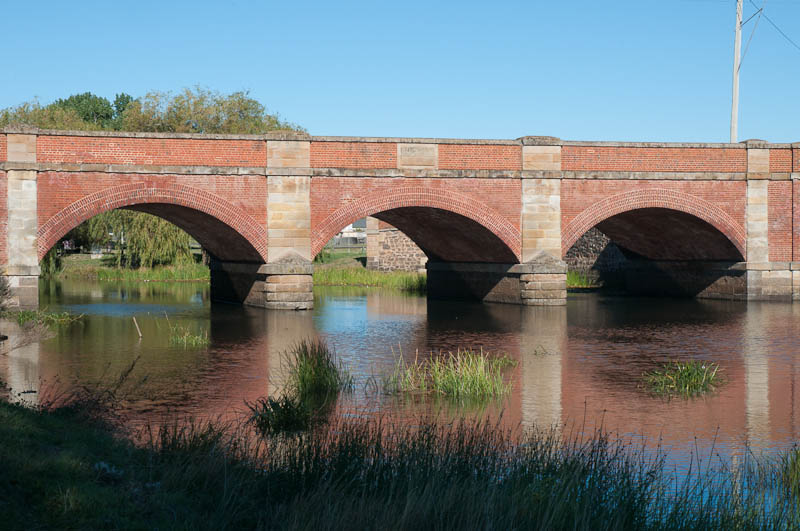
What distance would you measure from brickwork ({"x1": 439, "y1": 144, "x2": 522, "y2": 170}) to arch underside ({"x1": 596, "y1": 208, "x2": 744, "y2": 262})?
5.33 m

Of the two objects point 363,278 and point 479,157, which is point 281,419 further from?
point 363,278

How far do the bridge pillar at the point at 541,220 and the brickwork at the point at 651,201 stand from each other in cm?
38

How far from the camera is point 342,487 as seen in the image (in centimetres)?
665

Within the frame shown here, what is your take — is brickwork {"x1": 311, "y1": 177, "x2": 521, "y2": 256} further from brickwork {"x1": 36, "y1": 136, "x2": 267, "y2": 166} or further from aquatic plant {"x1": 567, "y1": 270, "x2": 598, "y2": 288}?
aquatic plant {"x1": 567, "y1": 270, "x2": 598, "y2": 288}

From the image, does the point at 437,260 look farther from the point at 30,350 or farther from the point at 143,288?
the point at 30,350

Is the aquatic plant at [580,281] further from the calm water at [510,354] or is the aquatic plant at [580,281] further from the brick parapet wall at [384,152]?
the brick parapet wall at [384,152]

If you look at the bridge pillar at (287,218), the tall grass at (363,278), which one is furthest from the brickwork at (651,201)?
the tall grass at (363,278)

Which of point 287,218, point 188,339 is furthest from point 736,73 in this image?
point 188,339

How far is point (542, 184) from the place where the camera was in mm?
27844

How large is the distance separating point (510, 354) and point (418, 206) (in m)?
10.7

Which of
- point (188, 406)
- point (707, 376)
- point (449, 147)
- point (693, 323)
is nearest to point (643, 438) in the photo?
point (707, 376)

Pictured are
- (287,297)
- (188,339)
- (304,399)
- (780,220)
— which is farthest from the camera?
(780,220)

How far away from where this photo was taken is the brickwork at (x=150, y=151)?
78.9 ft

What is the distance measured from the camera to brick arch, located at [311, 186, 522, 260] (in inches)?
1041
